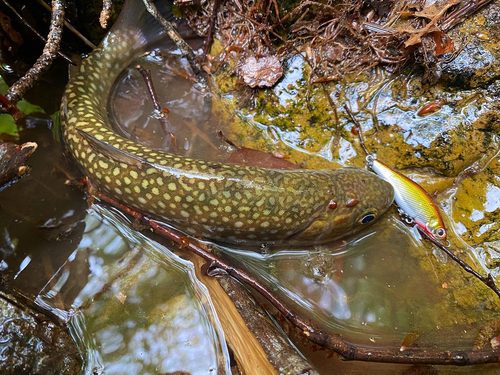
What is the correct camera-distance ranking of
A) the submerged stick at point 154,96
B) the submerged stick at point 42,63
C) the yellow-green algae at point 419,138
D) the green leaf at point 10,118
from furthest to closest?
the submerged stick at point 154,96, the green leaf at point 10,118, the yellow-green algae at point 419,138, the submerged stick at point 42,63

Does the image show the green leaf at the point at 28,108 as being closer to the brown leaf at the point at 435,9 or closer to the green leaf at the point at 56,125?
the green leaf at the point at 56,125

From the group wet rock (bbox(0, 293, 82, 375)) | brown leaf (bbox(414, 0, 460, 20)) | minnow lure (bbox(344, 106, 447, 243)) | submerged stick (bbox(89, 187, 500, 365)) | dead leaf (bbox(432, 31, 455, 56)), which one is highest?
brown leaf (bbox(414, 0, 460, 20))

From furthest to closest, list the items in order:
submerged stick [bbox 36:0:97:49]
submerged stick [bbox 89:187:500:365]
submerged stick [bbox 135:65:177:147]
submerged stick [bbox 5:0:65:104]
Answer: submerged stick [bbox 135:65:177:147], submerged stick [bbox 36:0:97:49], submerged stick [bbox 5:0:65:104], submerged stick [bbox 89:187:500:365]

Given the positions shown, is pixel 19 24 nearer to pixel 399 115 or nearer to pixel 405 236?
pixel 399 115

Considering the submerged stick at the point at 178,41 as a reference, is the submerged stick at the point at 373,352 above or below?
below

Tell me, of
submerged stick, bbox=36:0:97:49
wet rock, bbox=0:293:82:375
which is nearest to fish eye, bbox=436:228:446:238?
wet rock, bbox=0:293:82:375

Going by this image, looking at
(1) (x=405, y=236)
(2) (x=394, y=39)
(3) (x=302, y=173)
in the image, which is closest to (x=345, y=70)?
(2) (x=394, y=39)

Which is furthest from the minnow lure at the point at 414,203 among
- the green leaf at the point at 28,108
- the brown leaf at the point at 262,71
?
the green leaf at the point at 28,108

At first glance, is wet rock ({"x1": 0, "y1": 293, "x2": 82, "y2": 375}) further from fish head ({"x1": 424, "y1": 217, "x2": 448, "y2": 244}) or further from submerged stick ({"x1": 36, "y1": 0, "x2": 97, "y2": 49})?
fish head ({"x1": 424, "y1": 217, "x2": 448, "y2": 244})
